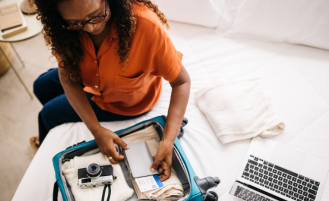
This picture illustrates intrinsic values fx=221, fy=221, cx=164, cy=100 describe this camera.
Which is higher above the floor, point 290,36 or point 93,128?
point 93,128

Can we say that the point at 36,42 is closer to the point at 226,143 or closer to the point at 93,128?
the point at 93,128

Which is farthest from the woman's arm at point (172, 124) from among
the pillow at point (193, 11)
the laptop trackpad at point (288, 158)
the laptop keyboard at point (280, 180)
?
the pillow at point (193, 11)

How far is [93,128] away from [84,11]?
48cm

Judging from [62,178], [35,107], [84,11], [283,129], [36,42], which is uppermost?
[84,11]

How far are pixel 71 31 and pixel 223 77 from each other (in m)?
0.79

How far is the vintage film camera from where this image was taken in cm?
75

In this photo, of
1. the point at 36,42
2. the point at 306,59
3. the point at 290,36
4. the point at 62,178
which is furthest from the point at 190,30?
the point at 36,42

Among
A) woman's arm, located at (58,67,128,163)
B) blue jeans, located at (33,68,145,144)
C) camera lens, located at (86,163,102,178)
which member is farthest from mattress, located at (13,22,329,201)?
camera lens, located at (86,163,102,178)

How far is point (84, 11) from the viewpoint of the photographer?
1.92 ft

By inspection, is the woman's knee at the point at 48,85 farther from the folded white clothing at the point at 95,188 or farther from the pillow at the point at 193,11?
the pillow at the point at 193,11

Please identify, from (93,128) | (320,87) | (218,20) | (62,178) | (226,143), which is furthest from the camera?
(218,20)

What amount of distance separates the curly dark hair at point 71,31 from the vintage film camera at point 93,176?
1.17 ft

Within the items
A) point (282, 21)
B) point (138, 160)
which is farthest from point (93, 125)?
point (282, 21)

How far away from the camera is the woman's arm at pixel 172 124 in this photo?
Answer: 80cm
